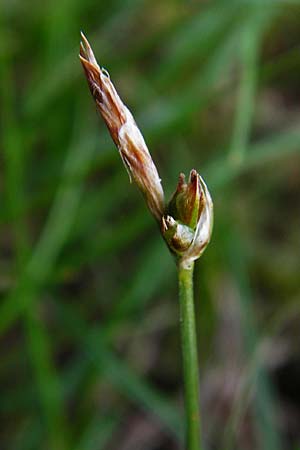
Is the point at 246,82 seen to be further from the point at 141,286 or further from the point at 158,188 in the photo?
the point at 158,188

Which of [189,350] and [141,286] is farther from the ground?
[141,286]

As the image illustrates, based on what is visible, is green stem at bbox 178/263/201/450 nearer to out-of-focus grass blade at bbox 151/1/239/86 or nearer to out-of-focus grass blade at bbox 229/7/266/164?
out-of-focus grass blade at bbox 229/7/266/164

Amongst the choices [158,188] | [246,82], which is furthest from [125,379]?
[158,188]

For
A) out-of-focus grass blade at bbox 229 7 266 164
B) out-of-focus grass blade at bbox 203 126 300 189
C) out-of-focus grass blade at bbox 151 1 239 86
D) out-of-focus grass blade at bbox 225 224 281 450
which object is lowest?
out-of-focus grass blade at bbox 225 224 281 450

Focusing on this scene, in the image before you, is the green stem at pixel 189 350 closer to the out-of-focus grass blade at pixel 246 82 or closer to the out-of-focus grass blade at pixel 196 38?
the out-of-focus grass blade at pixel 246 82

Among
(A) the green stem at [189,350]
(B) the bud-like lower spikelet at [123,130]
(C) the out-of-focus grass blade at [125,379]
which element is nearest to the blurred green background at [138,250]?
(C) the out-of-focus grass blade at [125,379]

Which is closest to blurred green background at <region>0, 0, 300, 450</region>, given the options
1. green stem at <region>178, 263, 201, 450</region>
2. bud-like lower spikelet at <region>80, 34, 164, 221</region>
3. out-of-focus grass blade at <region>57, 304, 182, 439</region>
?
out-of-focus grass blade at <region>57, 304, 182, 439</region>
